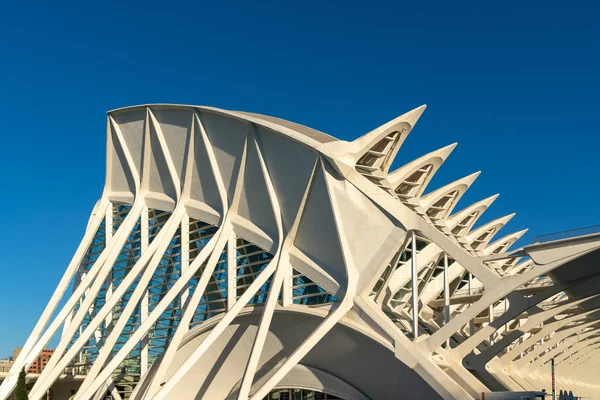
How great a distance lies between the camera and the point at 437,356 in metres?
31.8

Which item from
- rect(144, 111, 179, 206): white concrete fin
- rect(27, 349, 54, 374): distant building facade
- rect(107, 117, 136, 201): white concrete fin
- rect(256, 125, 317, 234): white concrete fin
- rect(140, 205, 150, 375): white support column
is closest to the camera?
rect(256, 125, 317, 234): white concrete fin

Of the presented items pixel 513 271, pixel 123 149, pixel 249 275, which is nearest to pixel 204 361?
pixel 249 275

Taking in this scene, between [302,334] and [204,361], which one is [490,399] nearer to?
[302,334]

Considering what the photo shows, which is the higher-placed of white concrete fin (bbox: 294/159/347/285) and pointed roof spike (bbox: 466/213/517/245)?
pointed roof spike (bbox: 466/213/517/245)

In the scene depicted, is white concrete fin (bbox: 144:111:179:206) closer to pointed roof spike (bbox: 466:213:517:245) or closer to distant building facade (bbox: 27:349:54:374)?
distant building facade (bbox: 27:349:54:374)

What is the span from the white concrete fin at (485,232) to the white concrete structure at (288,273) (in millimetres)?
322

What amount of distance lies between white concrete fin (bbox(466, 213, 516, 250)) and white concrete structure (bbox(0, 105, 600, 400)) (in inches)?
12.7

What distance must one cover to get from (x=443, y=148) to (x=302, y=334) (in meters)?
11.6

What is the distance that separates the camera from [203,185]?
41469mm

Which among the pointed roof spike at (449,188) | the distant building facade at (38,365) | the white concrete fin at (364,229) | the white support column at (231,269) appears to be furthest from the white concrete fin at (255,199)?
the distant building facade at (38,365)

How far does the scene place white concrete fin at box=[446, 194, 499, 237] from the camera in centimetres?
4569

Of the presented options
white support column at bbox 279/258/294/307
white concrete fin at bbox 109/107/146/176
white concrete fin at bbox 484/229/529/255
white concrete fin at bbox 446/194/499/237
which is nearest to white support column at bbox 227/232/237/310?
white support column at bbox 279/258/294/307

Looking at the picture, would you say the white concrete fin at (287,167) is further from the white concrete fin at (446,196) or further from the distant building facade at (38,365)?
the distant building facade at (38,365)

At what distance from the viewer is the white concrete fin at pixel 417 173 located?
36875mm
